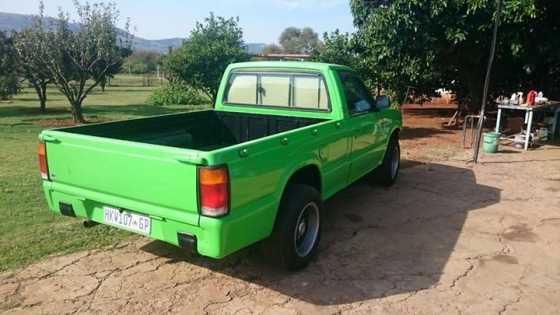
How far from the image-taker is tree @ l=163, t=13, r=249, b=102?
1313cm

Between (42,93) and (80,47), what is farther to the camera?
(42,93)

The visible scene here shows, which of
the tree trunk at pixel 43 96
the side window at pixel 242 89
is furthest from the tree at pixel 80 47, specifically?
the side window at pixel 242 89

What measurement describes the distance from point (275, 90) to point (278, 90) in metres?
0.04

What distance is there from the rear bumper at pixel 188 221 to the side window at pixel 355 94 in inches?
83.1

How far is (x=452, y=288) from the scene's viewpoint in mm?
3705

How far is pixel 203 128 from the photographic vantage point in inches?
209

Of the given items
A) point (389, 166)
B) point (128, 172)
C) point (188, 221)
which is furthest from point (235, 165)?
point (389, 166)

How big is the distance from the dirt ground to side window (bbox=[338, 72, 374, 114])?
131 centimetres

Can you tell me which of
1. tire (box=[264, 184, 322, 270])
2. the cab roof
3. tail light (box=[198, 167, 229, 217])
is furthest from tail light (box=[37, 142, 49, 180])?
the cab roof

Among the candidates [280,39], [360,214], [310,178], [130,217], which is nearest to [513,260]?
[360,214]

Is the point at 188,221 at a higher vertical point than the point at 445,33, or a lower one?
lower

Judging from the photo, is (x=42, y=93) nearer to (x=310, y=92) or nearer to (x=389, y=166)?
(x=389, y=166)

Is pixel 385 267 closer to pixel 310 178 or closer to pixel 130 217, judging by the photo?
pixel 310 178

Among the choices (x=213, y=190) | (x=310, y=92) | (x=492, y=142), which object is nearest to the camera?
(x=213, y=190)
